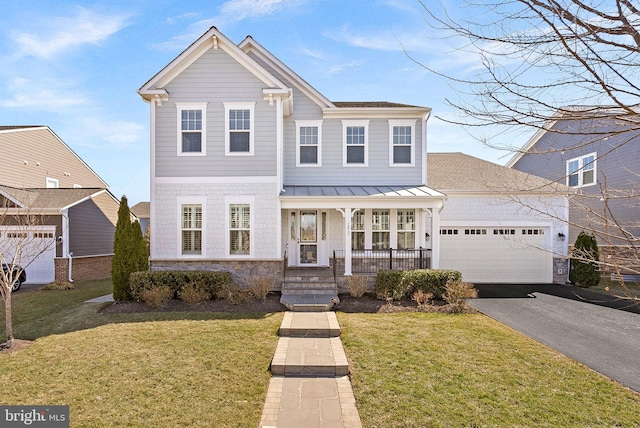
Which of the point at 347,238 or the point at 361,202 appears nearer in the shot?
the point at 361,202

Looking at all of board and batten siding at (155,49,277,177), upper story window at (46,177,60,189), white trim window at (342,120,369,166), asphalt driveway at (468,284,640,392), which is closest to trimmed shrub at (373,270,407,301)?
asphalt driveway at (468,284,640,392)

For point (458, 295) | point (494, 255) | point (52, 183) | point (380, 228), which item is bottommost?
point (458, 295)

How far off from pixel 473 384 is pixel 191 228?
9336 millimetres

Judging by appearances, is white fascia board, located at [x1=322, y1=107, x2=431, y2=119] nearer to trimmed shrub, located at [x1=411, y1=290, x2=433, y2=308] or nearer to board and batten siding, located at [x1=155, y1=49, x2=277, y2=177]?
board and batten siding, located at [x1=155, y1=49, x2=277, y2=177]

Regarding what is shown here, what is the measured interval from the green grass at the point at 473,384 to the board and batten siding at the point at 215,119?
6586mm

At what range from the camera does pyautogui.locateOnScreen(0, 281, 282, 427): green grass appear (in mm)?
4059

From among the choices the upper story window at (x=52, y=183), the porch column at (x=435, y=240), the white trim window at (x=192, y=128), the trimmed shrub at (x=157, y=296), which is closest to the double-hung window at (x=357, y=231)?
the porch column at (x=435, y=240)

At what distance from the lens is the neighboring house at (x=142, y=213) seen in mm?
35231

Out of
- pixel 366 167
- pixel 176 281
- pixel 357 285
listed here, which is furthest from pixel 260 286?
pixel 366 167

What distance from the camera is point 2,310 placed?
912cm

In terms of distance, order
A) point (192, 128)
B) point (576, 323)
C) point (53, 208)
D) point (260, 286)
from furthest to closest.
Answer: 1. point (53, 208)
2. point (192, 128)
3. point (260, 286)
4. point (576, 323)

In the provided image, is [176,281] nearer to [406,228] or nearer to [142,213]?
[406,228]

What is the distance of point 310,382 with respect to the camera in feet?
16.4

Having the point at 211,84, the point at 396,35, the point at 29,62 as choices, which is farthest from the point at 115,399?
the point at 29,62
